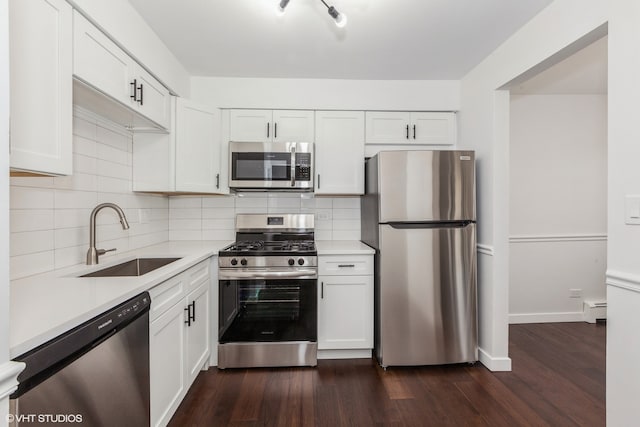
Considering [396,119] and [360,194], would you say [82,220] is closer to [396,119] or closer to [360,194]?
[360,194]

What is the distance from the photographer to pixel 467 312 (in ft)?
7.76

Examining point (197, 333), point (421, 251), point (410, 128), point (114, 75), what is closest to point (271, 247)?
point (197, 333)

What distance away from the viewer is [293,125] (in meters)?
2.80

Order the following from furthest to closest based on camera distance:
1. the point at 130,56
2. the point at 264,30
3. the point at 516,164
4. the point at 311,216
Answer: the point at 516,164 < the point at 311,216 < the point at 264,30 < the point at 130,56

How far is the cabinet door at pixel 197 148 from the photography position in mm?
2420

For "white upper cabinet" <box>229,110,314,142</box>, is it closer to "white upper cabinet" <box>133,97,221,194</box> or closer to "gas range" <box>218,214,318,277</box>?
"white upper cabinet" <box>133,97,221,194</box>

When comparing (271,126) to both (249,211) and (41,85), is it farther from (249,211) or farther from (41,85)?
(41,85)

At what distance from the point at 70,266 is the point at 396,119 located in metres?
2.66

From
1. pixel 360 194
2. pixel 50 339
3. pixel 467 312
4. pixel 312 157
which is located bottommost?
pixel 467 312

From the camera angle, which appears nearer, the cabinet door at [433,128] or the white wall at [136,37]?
the white wall at [136,37]

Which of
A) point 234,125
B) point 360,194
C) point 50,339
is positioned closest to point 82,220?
point 50,339

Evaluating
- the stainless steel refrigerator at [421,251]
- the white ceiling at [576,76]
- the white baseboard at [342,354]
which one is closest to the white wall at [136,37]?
the stainless steel refrigerator at [421,251]

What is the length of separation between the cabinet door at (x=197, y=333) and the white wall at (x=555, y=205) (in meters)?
2.95

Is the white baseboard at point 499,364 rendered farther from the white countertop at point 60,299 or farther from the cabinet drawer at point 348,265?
the white countertop at point 60,299
